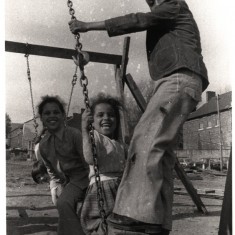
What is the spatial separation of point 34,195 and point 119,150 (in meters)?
2.71

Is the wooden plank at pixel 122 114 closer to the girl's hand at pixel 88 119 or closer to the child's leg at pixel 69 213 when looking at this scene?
the child's leg at pixel 69 213

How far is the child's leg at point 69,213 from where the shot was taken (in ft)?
7.04

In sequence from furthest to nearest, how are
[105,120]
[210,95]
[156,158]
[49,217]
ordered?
[49,217], [210,95], [105,120], [156,158]

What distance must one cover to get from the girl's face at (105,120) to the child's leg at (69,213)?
0.42m

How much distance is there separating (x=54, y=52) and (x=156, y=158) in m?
1.75

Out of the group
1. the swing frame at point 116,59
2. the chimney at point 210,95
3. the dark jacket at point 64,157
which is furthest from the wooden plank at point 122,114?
the chimney at point 210,95

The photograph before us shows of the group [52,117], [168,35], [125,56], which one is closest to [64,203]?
[52,117]

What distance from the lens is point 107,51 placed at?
3123 mm

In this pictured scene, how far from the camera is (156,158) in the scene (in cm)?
134

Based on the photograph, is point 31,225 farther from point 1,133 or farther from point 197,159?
point 197,159

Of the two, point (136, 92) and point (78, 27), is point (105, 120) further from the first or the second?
point (136, 92)

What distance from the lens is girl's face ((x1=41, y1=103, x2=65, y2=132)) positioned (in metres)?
2.68

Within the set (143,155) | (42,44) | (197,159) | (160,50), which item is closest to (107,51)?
(42,44)

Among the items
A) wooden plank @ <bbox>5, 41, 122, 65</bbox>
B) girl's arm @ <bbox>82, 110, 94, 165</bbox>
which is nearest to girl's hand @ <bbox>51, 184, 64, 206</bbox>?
girl's arm @ <bbox>82, 110, 94, 165</bbox>
